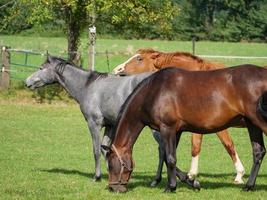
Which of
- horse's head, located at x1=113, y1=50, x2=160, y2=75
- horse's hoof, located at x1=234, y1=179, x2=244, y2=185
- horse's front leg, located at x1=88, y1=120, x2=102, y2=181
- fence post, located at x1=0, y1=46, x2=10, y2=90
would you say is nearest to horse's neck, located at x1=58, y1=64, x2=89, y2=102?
horse's front leg, located at x1=88, y1=120, x2=102, y2=181

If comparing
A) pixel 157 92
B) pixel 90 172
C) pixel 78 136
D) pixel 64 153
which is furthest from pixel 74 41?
pixel 157 92

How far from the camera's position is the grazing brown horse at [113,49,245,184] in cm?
1087

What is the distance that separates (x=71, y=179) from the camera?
1042 cm

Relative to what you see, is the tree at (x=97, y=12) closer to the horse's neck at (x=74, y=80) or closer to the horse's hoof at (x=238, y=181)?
the horse's neck at (x=74, y=80)

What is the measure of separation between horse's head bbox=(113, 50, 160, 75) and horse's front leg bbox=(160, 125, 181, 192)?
2541 millimetres

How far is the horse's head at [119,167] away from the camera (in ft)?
29.0

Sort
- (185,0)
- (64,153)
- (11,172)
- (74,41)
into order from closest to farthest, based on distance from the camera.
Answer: (11,172) < (64,153) < (74,41) < (185,0)

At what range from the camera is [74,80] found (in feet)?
36.0

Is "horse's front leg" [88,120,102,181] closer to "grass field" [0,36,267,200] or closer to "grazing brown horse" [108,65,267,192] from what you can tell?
"grass field" [0,36,267,200]

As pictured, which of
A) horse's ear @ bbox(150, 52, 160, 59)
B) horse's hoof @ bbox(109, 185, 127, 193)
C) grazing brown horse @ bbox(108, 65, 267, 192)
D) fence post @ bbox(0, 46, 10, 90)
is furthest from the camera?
fence post @ bbox(0, 46, 10, 90)

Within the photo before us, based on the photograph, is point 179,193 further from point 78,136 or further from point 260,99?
point 78,136

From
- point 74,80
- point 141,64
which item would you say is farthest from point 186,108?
point 74,80

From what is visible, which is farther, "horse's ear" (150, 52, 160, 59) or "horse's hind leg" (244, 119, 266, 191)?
"horse's ear" (150, 52, 160, 59)

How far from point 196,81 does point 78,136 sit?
8.73 metres
